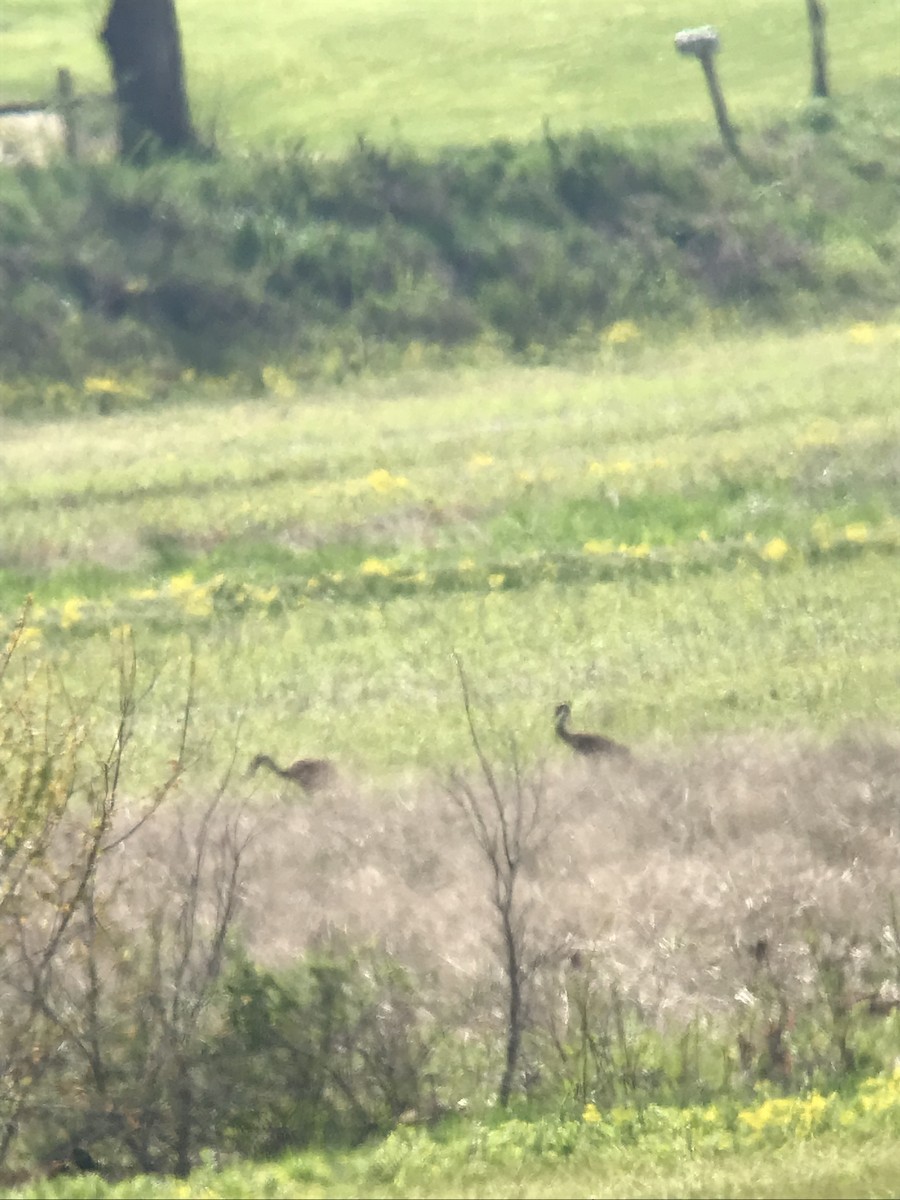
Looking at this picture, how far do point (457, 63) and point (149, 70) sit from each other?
6.11 meters

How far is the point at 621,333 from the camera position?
80.0ft

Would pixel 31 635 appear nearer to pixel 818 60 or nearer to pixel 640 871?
pixel 640 871

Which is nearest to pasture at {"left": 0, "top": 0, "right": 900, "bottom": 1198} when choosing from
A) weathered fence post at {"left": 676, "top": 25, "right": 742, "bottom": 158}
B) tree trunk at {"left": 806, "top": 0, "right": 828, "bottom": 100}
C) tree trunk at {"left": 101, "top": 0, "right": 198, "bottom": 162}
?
tree trunk at {"left": 806, "top": 0, "right": 828, "bottom": 100}

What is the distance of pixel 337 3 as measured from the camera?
35.8 m

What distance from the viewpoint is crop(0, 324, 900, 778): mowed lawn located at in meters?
14.0

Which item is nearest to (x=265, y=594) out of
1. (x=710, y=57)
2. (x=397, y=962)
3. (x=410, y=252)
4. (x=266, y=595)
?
(x=266, y=595)

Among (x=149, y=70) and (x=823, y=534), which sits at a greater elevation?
(x=149, y=70)

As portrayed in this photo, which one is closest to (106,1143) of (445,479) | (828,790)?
(828,790)

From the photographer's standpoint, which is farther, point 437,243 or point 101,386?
point 437,243

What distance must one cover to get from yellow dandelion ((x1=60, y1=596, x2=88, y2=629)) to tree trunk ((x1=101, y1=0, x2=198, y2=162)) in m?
12.3

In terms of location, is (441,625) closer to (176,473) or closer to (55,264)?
(176,473)

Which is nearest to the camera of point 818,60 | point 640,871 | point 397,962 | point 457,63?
point 397,962

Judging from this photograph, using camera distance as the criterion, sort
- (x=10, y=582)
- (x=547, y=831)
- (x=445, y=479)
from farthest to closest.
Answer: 1. (x=445, y=479)
2. (x=10, y=582)
3. (x=547, y=831)

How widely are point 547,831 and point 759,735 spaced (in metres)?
2.12
